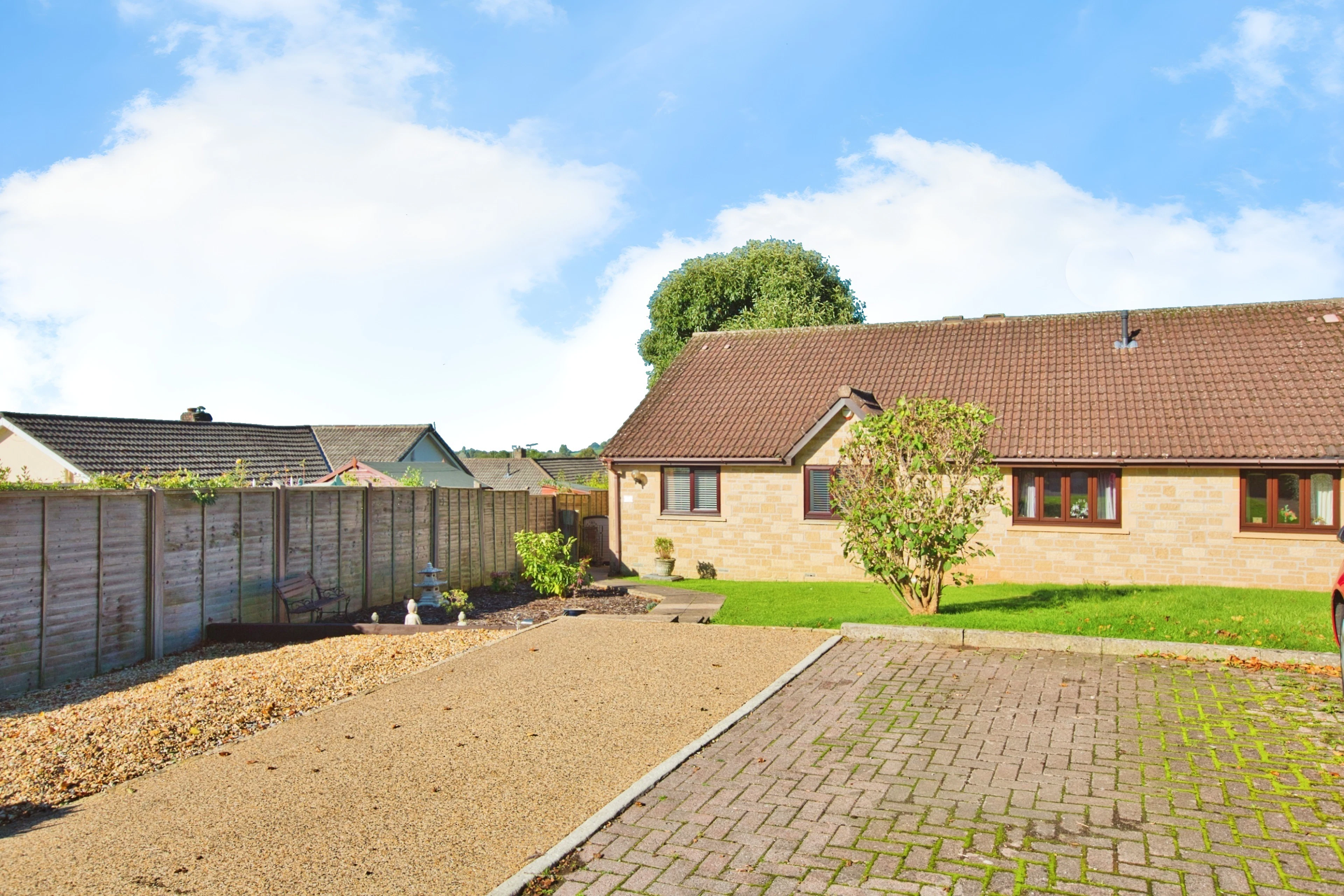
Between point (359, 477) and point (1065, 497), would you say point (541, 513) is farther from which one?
point (1065, 497)

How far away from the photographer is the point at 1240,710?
818 centimetres

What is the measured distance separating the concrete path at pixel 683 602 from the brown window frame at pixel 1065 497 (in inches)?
251

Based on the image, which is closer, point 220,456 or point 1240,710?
point 1240,710

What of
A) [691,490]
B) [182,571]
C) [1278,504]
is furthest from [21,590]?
[1278,504]

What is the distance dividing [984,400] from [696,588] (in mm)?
7637

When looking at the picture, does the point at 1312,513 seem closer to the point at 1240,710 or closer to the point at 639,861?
the point at 1240,710

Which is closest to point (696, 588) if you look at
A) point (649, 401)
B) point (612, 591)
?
point (612, 591)

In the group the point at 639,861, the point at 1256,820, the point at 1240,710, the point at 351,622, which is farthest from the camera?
the point at 351,622

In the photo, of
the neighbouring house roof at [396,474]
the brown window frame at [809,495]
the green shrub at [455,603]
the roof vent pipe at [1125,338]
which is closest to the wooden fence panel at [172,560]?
the green shrub at [455,603]

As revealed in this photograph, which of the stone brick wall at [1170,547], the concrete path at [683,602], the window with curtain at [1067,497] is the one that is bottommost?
the concrete path at [683,602]

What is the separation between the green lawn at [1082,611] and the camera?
37.2ft

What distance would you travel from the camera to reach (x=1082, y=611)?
13.2 metres

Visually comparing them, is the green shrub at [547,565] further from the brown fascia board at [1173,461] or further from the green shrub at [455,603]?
the brown fascia board at [1173,461]

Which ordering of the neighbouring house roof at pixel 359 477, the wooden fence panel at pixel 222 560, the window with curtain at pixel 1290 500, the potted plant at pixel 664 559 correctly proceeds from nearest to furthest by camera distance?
the wooden fence panel at pixel 222 560, the window with curtain at pixel 1290 500, the potted plant at pixel 664 559, the neighbouring house roof at pixel 359 477
